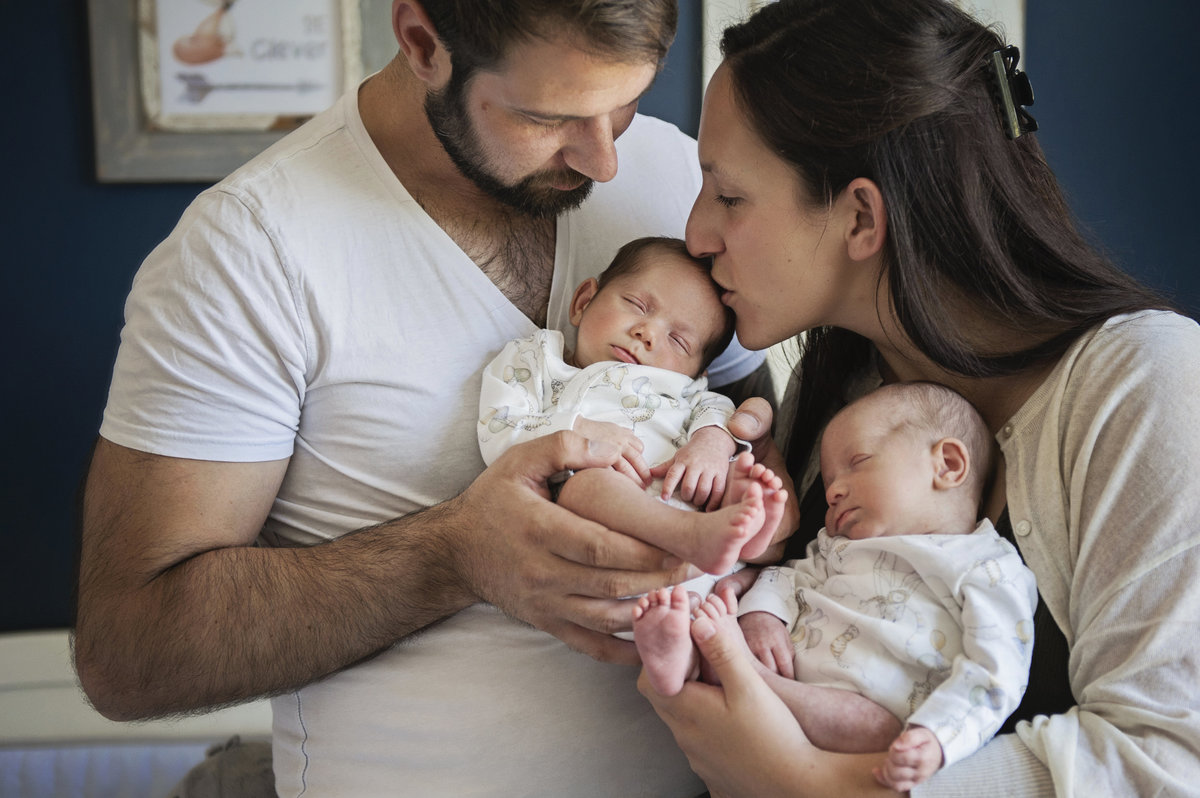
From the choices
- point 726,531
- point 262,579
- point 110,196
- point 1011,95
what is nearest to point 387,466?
point 262,579

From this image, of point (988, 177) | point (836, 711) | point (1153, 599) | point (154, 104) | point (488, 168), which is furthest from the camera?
point (154, 104)

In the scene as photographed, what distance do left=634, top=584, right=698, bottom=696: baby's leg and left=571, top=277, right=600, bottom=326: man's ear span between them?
565 mm

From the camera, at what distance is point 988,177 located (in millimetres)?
1460

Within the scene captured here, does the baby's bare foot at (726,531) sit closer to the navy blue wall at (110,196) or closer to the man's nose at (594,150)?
the man's nose at (594,150)

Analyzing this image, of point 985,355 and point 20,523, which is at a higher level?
point 985,355

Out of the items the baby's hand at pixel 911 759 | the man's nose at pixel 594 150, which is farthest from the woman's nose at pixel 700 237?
the baby's hand at pixel 911 759

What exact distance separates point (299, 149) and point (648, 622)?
3.03 feet

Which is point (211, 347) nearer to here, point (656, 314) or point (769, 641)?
point (656, 314)

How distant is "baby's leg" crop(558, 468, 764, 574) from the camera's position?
48.3 inches

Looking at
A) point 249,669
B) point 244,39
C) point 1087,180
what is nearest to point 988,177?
point 249,669

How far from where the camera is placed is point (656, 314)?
63.3 inches

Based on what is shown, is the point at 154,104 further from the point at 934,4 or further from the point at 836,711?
the point at 836,711

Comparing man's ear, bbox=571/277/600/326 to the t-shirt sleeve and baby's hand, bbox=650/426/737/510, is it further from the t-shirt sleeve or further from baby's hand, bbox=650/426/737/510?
the t-shirt sleeve

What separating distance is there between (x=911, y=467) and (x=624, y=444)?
405mm
